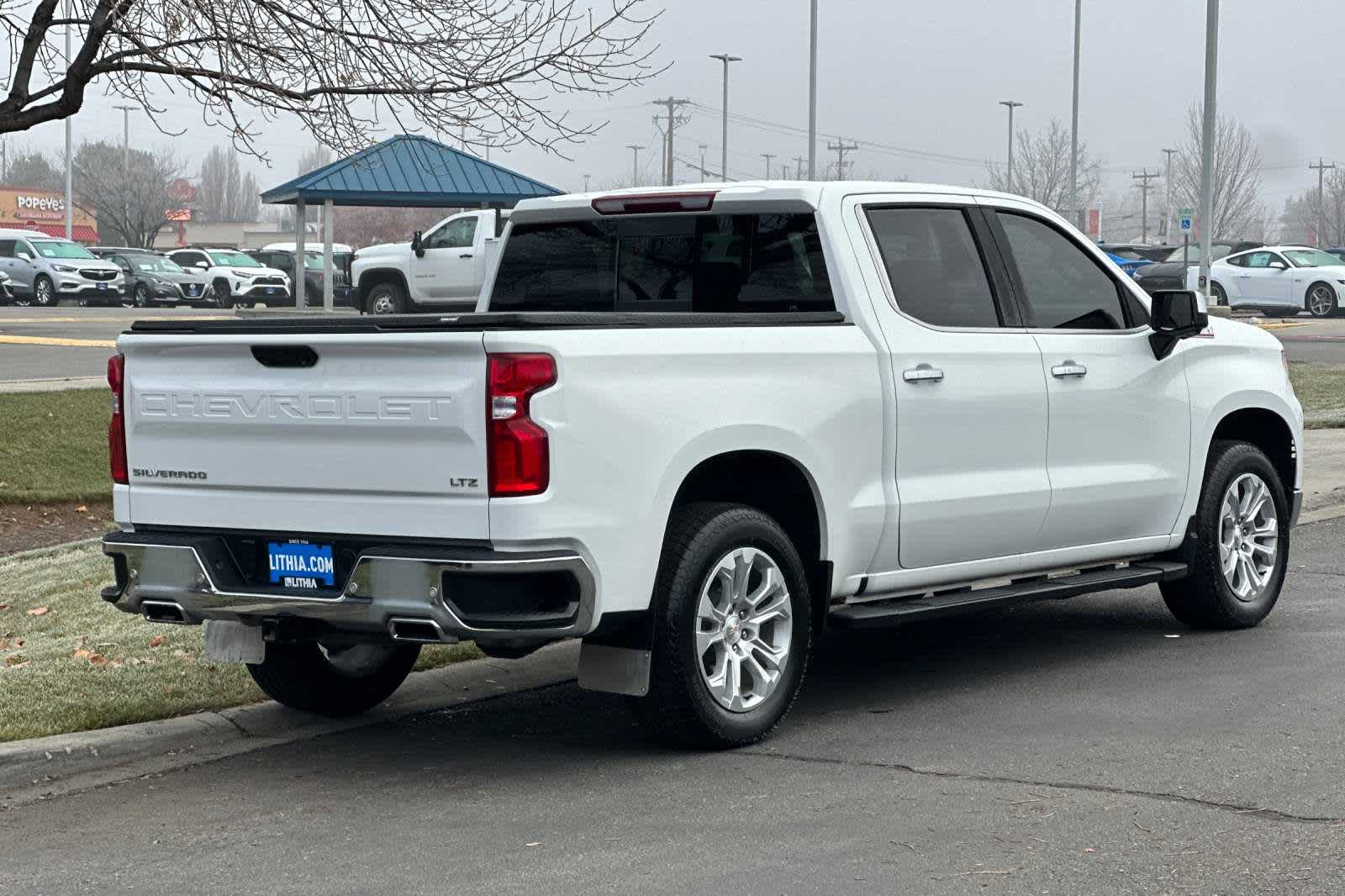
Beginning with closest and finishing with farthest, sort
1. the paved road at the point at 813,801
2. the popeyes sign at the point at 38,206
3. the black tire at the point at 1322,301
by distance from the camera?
the paved road at the point at 813,801, the black tire at the point at 1322,301, the popeyes sign at the point at 38,206

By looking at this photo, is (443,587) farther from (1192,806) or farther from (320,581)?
(1192,806)

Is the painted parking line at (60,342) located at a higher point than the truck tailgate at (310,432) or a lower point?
lower

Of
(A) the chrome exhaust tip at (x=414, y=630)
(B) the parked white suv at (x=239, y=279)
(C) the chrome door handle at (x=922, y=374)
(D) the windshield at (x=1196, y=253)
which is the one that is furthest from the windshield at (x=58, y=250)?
(A) the chrome exhaust tip at (x=414, y=630)

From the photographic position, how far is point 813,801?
577 centimetres

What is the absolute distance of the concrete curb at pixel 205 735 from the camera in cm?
646

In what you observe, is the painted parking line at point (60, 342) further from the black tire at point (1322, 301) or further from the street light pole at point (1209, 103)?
the black tire at point (1322, 301)

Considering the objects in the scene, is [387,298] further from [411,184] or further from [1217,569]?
[1217,569]

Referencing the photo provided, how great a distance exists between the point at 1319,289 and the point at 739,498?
125 ft

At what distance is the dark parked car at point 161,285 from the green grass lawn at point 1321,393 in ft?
111

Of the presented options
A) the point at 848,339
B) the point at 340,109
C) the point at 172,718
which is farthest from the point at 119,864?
the point at 340,109

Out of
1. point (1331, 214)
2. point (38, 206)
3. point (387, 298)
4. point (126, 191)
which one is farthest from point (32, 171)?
point (387, 298)

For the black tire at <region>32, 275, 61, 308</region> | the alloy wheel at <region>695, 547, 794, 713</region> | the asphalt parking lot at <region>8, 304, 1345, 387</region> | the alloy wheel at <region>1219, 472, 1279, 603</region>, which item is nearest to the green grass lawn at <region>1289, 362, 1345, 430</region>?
the asphalt parking lot at <region>8, 304, 1345, 387</region>

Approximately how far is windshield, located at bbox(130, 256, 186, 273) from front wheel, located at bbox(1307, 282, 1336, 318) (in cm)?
2901

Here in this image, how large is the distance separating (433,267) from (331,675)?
26103 mm
